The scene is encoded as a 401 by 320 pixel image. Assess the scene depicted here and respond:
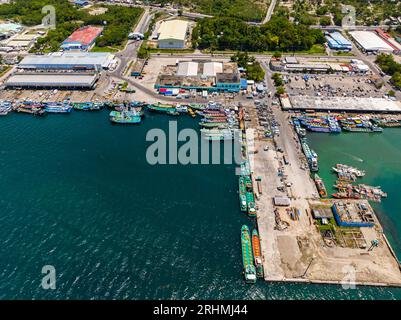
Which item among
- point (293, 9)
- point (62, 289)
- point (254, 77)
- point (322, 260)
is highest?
point (293, 9)

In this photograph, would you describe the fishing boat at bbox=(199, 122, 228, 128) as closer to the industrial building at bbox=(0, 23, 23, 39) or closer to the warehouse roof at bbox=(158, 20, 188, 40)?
the warehouse roof at bbox=(158, 20, 188, 40)

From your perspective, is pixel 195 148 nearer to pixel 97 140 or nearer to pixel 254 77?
pixel 97 140

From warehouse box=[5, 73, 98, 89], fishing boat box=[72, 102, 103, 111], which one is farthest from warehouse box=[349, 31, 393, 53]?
warehouse box=[5, 73, 98, 89]

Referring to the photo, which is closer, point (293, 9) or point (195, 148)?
point (195, 148)

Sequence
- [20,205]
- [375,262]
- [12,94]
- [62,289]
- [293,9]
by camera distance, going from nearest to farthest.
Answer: [62,289] < [375,262] < [20,205] < [12,94] < [293,9]

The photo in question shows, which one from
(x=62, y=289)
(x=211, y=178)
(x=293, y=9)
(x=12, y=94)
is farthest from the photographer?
(x=293, y=9)

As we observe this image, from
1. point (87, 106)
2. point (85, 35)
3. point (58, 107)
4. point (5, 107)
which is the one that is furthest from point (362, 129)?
point (85, 35)

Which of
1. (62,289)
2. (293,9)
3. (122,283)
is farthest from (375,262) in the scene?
(293,9)
